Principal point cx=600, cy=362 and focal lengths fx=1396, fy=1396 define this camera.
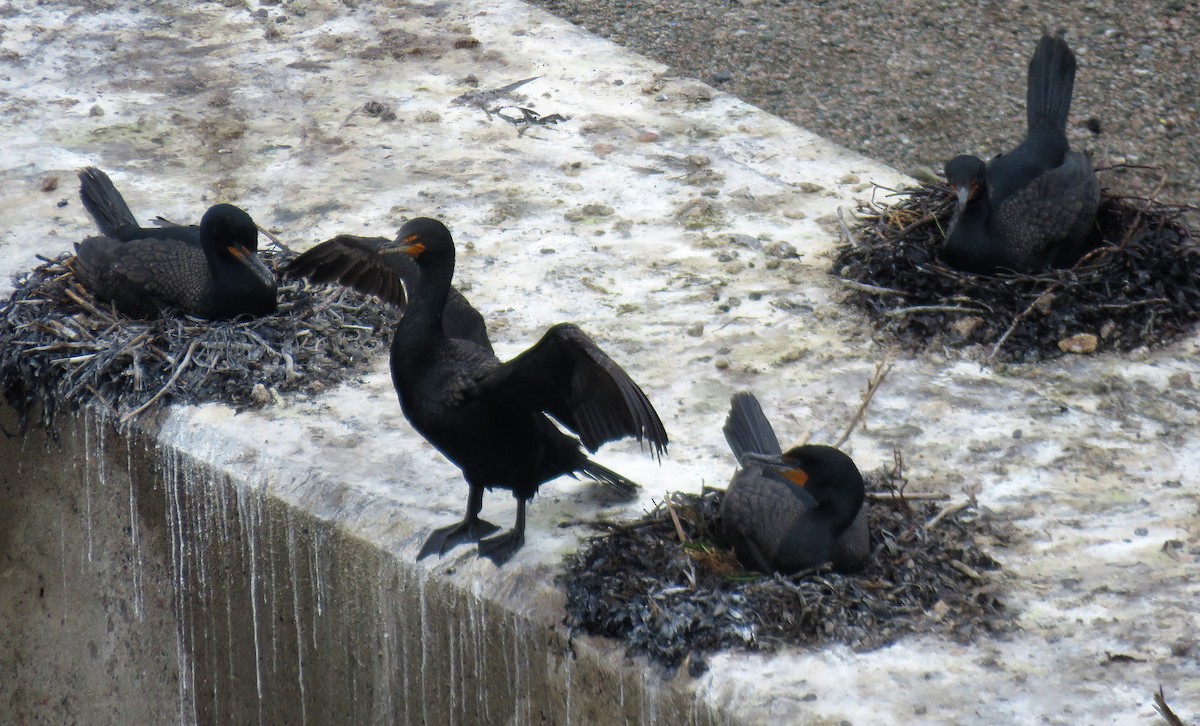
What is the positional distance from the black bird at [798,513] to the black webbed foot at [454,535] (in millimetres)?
732

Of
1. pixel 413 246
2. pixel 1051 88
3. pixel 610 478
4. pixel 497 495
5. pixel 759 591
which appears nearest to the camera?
pixel 759 591

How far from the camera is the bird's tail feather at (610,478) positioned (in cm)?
422

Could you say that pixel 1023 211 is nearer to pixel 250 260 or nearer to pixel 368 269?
pixel 368 269

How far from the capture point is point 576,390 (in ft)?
12.1

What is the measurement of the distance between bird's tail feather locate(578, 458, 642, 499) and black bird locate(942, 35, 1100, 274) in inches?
75.0

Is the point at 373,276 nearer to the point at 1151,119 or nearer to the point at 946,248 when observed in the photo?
the point at 946,248

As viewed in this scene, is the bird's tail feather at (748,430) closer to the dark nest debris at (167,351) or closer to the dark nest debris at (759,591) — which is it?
the dark nest debris at (759,591)

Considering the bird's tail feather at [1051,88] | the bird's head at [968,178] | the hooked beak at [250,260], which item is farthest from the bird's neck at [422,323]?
the bird's tail feather at [1051,88]

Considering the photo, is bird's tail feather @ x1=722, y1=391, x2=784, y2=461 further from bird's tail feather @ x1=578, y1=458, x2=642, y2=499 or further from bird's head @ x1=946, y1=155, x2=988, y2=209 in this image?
bird's head @ x1=946, y1=155, x2=988, y2=209

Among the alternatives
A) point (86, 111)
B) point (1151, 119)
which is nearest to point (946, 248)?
point (1151, 119)

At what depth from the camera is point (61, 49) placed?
818cm

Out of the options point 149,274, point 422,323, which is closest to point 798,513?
point 422,323

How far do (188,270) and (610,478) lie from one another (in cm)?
200

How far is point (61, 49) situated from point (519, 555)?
558 centimetres
